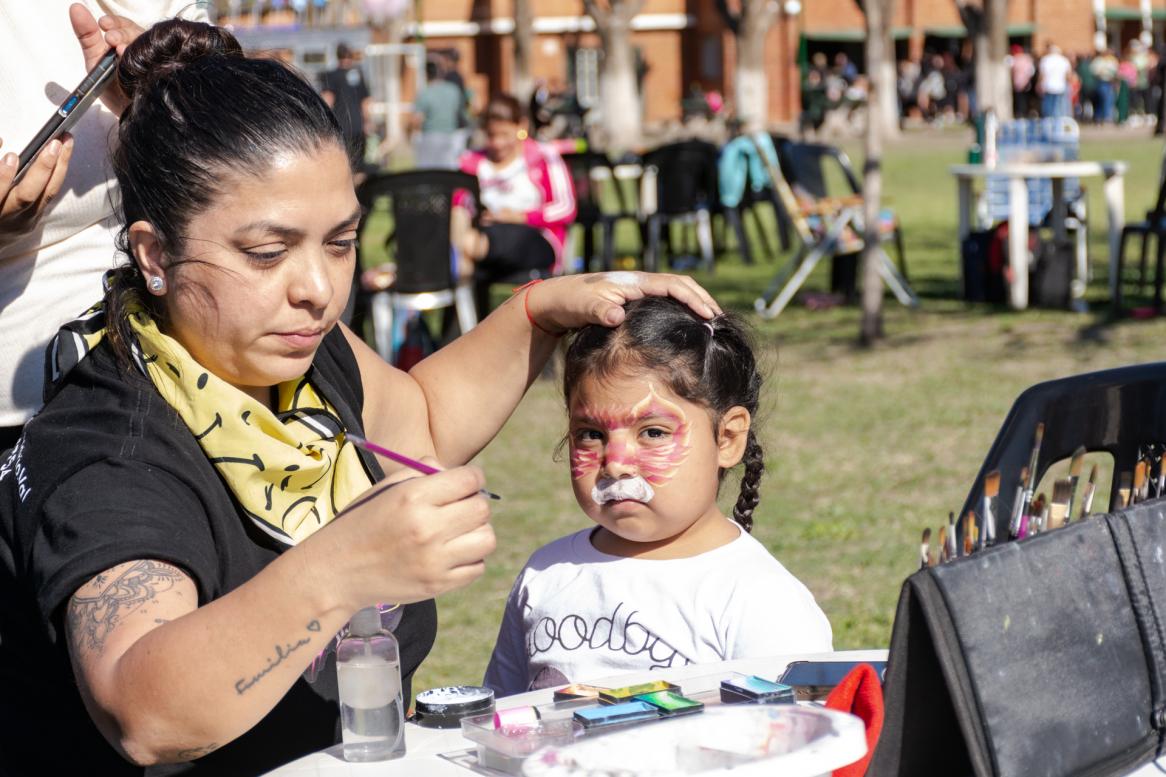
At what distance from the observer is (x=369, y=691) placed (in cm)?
172

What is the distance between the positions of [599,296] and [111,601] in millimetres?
1066

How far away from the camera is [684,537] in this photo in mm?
2455

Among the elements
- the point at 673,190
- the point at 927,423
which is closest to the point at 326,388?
the point at 927,423

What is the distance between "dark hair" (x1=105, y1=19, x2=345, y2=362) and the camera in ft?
6.00

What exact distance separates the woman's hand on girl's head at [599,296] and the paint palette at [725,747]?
103 centimetres

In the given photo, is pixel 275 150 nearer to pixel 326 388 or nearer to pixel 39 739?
pixel 326 388

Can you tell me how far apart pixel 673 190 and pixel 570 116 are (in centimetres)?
1934

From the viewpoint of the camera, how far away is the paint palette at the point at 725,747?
4.63 feet

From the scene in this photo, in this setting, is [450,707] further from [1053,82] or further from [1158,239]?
[1053,82]

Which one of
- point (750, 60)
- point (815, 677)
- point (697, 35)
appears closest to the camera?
point (815, 677)

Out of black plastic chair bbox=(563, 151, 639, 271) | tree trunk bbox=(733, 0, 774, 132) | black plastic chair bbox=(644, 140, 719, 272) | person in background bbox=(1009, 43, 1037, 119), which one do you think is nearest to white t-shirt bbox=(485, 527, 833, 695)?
black plastic chair bbox=(563, 151, 639, 271)

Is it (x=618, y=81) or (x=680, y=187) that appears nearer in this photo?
(x=680, y=187)

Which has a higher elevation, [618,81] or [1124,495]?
[618,81]

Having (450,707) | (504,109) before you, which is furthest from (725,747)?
(504,109)
